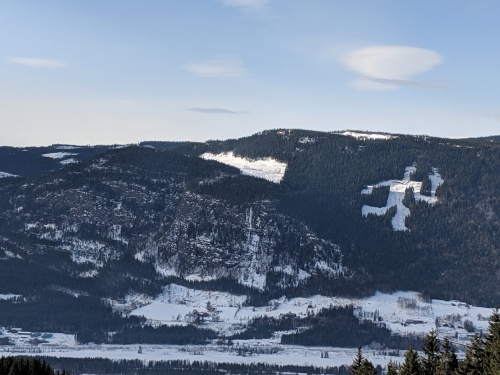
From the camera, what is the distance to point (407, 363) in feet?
404

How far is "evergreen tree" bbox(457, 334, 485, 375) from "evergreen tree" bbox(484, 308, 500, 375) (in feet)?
2.20

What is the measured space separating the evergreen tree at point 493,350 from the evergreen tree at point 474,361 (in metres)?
0.67

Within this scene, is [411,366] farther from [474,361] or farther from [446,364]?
[474,361]

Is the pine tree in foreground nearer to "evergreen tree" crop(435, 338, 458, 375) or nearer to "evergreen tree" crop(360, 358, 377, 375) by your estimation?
"evergreen tree" crop(435, 338, 458, 375)

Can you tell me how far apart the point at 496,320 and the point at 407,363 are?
11.2 m

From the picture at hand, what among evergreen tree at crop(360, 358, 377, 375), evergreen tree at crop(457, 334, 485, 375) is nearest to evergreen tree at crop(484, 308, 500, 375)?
evergreen tree at crop(457, 334, 485, 375)

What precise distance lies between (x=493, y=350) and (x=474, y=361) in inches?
194

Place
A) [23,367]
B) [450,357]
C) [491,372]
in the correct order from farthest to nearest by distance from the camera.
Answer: [23,367]
[450,357]
[491,372]

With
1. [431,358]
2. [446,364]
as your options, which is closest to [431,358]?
[431,358]

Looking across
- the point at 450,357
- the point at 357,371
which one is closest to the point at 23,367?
the point at 357,371

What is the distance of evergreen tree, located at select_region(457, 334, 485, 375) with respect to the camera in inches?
4750

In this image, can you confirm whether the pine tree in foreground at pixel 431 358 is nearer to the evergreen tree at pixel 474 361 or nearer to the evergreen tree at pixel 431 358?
the evergreen tree at pixel 431 358

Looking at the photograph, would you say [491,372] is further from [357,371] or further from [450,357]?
[357,371]

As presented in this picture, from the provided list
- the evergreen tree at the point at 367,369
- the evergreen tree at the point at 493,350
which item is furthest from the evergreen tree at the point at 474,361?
the evergreen tree at the point at 367,369
